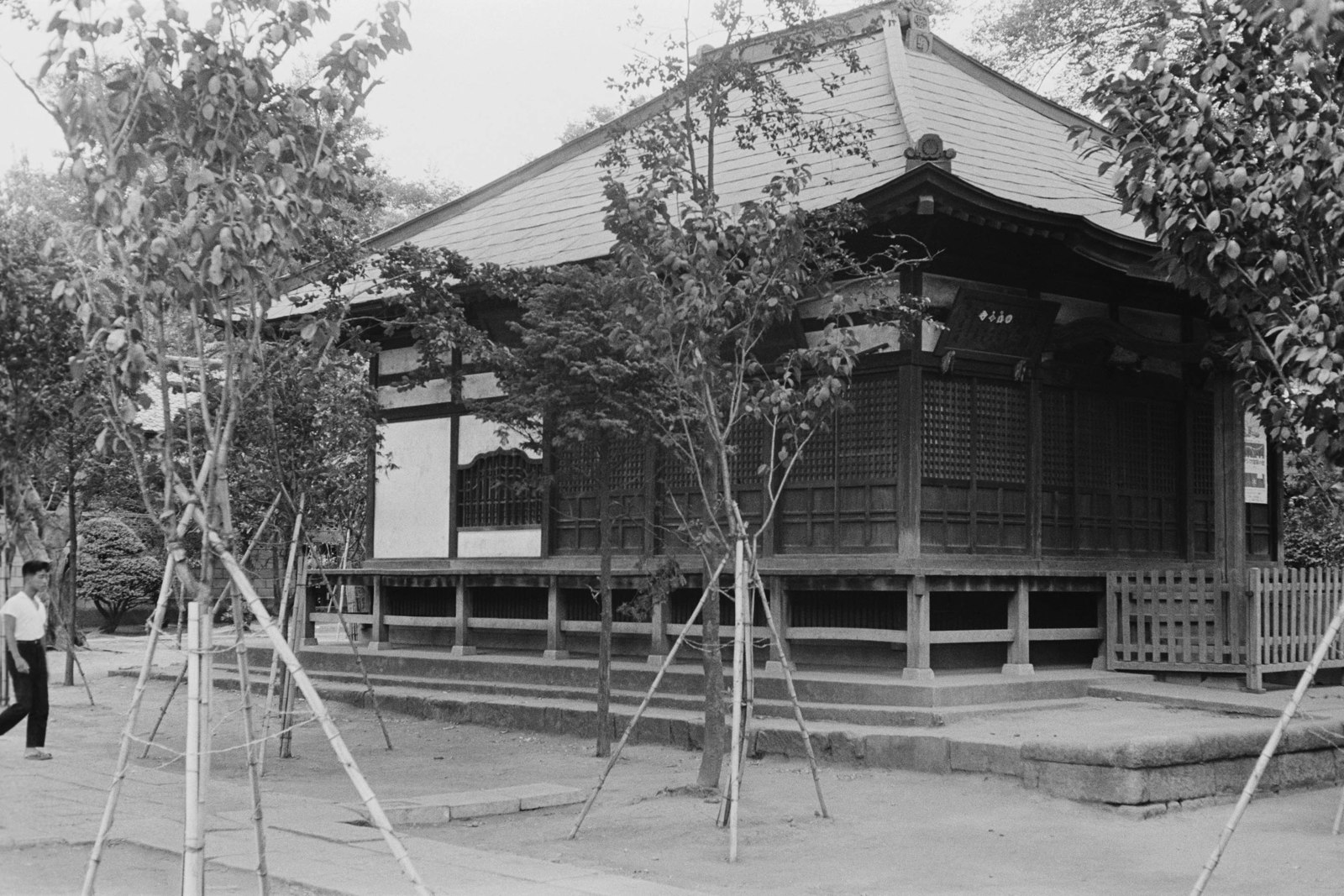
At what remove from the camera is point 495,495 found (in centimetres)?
1661

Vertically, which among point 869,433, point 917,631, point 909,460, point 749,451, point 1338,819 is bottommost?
point 1338,819

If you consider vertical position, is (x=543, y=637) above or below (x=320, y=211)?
below

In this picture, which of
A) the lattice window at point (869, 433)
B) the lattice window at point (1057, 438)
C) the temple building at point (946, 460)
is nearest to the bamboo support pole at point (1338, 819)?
the temple building at point (946, 460)

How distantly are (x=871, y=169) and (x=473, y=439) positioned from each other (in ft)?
19.0

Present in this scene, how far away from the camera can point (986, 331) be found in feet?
43.5

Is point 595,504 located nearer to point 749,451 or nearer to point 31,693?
point 749,451

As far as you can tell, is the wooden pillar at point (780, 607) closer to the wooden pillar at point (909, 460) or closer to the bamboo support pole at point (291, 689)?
the wooden pillar at point (909, 460)

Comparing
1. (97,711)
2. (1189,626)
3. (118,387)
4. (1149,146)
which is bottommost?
(97,711)

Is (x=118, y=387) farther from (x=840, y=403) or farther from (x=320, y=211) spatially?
(x=840, y=403)

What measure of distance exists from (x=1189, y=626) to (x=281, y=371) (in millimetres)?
8633

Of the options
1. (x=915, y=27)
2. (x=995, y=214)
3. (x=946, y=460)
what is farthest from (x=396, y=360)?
(x=995, y=214)

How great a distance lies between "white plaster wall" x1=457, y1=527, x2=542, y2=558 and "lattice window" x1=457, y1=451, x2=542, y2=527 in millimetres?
106

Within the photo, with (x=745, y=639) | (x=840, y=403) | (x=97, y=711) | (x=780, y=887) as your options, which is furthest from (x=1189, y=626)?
(x=97, y=711)

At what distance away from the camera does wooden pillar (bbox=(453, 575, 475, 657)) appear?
16.5 m
